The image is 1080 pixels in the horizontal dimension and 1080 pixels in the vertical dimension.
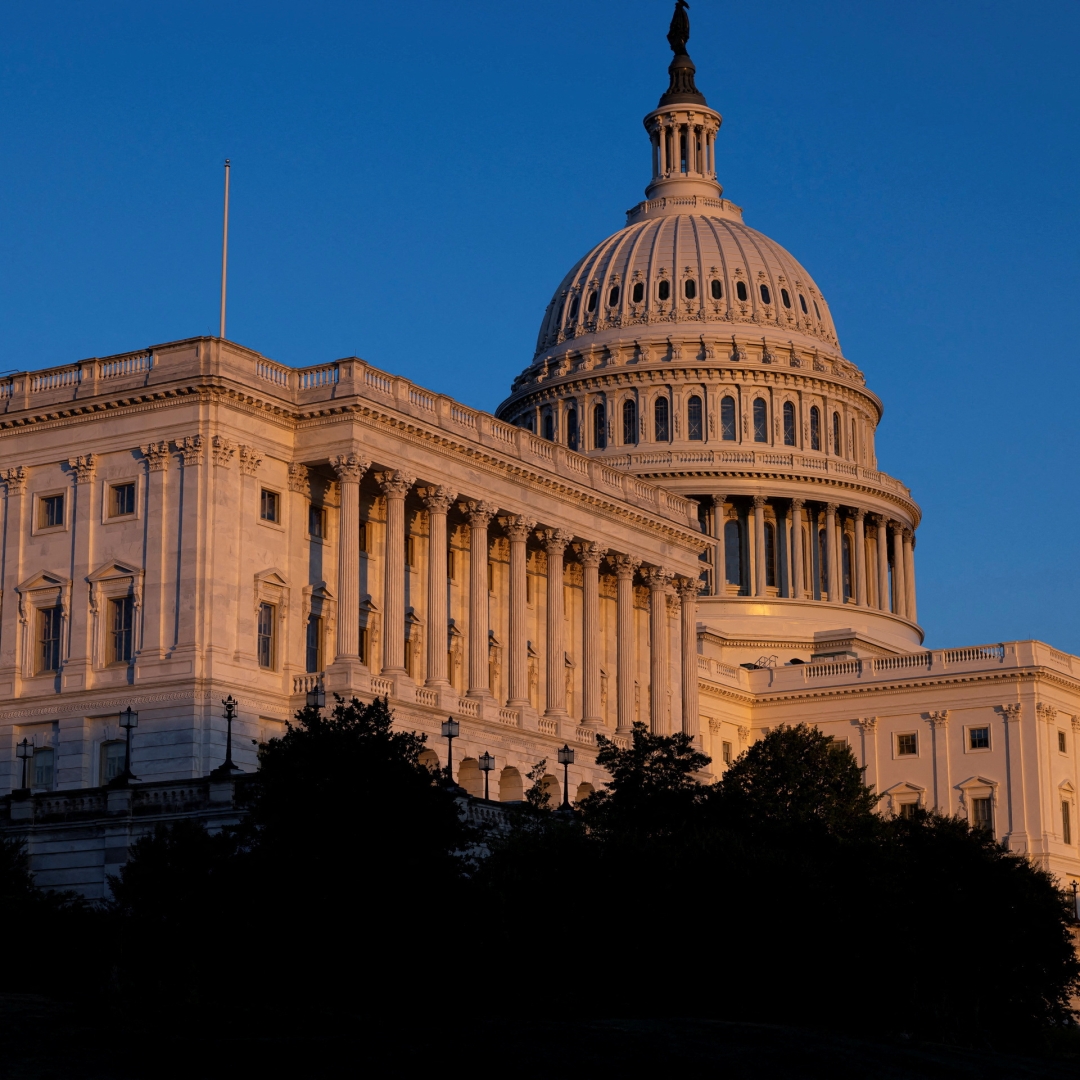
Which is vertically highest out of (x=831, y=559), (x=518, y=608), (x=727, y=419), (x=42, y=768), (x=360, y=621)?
(x=727, y=419)

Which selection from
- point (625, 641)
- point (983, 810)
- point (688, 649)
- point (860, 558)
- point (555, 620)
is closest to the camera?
point (555, 620)

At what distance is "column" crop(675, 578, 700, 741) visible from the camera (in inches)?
4471

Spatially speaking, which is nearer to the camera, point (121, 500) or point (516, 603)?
point (121, 500)

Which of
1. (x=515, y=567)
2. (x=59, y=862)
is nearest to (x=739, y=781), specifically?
(x=515, y=567)

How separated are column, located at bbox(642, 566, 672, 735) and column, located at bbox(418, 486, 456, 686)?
16231mm

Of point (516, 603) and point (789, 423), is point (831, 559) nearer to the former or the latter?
point (789, 423)

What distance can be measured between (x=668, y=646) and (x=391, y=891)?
54.6m

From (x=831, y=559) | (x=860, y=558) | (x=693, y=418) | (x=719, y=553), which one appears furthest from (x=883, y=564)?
(x=693, y=418)

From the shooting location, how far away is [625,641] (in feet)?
354

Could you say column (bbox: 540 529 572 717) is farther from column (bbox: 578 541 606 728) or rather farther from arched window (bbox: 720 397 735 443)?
arched window (bbox: 720 397 735 443)

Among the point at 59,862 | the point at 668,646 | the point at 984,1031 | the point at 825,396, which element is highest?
the point at 825,396

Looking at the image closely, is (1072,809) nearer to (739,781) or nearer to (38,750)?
(739,781)

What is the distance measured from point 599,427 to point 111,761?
265 feet

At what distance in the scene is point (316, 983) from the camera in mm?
56844
